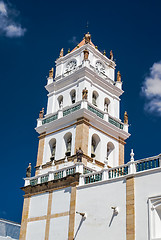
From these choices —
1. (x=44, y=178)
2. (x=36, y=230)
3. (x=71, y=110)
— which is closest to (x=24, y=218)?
(x=36, y=230)

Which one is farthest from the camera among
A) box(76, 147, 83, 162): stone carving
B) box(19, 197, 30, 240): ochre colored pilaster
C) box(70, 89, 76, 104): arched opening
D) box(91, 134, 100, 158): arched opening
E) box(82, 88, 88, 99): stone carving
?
box(70, 89, 76, 104): arched opening

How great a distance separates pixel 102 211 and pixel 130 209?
7.13 ft

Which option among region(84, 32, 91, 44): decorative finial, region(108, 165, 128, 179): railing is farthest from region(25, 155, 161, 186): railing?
region(84, 32, 91, 44): decorative finial

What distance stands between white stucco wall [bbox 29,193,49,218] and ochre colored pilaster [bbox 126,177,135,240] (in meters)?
7.27

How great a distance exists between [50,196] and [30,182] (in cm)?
294

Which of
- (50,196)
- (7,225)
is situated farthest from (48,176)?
(7,225)

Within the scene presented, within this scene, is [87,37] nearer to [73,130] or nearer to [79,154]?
[73,130]

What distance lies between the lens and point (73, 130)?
29125 mm

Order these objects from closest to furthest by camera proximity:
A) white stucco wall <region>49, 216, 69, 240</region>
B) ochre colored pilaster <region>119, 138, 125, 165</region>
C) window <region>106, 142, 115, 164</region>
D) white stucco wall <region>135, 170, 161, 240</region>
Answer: white stucco wall <region>135, 170, 161, 240</region>
white stucco wall <region>49, 216, 69, 240</region>
window <region>106, 142, 115, 164</region>
ochre colored pilaster <region>119, 138, 125, 165</region>

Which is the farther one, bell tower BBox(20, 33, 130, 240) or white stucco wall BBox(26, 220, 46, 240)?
bell tower BBox(20, 33, 130, 240)

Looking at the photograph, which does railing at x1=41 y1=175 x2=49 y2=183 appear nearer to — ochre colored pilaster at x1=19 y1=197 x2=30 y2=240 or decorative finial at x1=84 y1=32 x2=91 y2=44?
ochre colored pilaster at x1=19 y1=197 x2=30 y2=240

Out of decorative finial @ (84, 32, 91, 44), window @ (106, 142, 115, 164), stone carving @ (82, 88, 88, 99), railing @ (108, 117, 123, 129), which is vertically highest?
decorative finial @ (84, 32, 91, 44)

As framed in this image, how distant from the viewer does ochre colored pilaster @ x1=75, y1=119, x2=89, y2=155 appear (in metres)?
27.8

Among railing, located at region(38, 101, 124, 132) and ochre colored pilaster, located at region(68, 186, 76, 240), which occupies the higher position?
railing, located at region(38, 101, 124, 132)
